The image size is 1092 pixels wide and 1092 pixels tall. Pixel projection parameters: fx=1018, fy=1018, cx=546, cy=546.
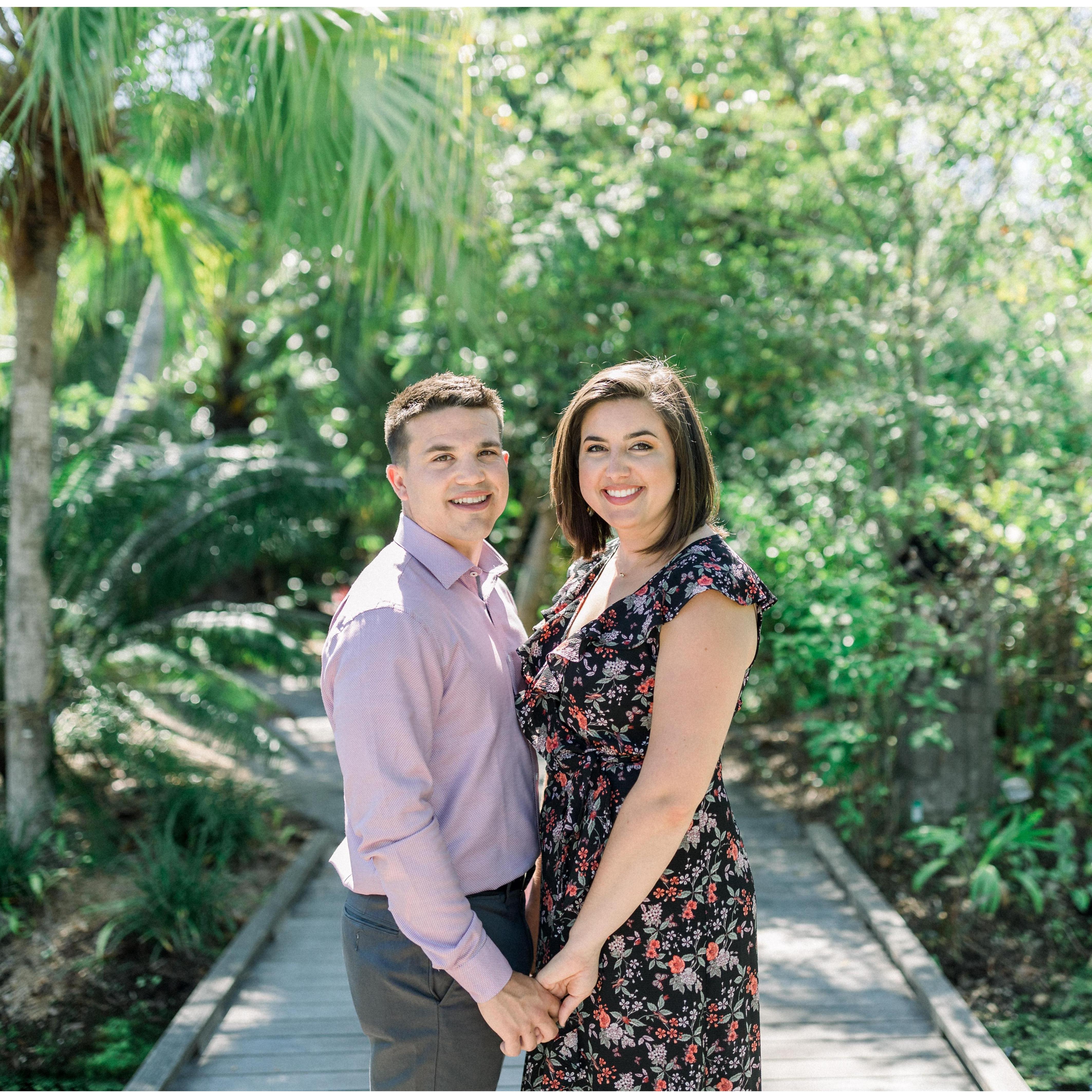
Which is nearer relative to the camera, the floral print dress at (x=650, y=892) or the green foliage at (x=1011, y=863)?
the floral print dress at (x=650, y=892)

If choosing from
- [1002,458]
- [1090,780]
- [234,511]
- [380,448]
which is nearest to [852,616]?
[1002,458]

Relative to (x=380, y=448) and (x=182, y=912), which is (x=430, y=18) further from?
(x=380, y=448)

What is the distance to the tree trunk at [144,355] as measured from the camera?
703cm

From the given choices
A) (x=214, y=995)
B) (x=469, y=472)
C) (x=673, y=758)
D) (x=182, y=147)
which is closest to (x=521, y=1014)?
(x=673, y=758)

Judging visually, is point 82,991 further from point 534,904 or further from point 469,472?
point 469,472

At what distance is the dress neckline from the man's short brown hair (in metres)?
0.40

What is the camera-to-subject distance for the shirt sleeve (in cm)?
181

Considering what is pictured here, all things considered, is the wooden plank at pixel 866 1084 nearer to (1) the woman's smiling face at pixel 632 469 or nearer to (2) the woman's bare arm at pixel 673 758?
(2) the woman's bare arm at pixel 673 758

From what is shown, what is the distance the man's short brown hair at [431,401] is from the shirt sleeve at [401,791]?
441 millimetres

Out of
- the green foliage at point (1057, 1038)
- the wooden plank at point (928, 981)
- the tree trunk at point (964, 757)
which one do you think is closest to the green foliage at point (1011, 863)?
the tree trunk at point (964, 757)

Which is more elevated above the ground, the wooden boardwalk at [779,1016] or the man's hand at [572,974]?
the man's hand at [572,974]

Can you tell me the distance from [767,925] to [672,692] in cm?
317

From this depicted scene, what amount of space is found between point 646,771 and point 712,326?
4.45 m

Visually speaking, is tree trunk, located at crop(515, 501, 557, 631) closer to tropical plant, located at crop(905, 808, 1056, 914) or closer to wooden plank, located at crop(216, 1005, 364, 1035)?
tropical plant, located at crop(905, 808, 1056, 914)
